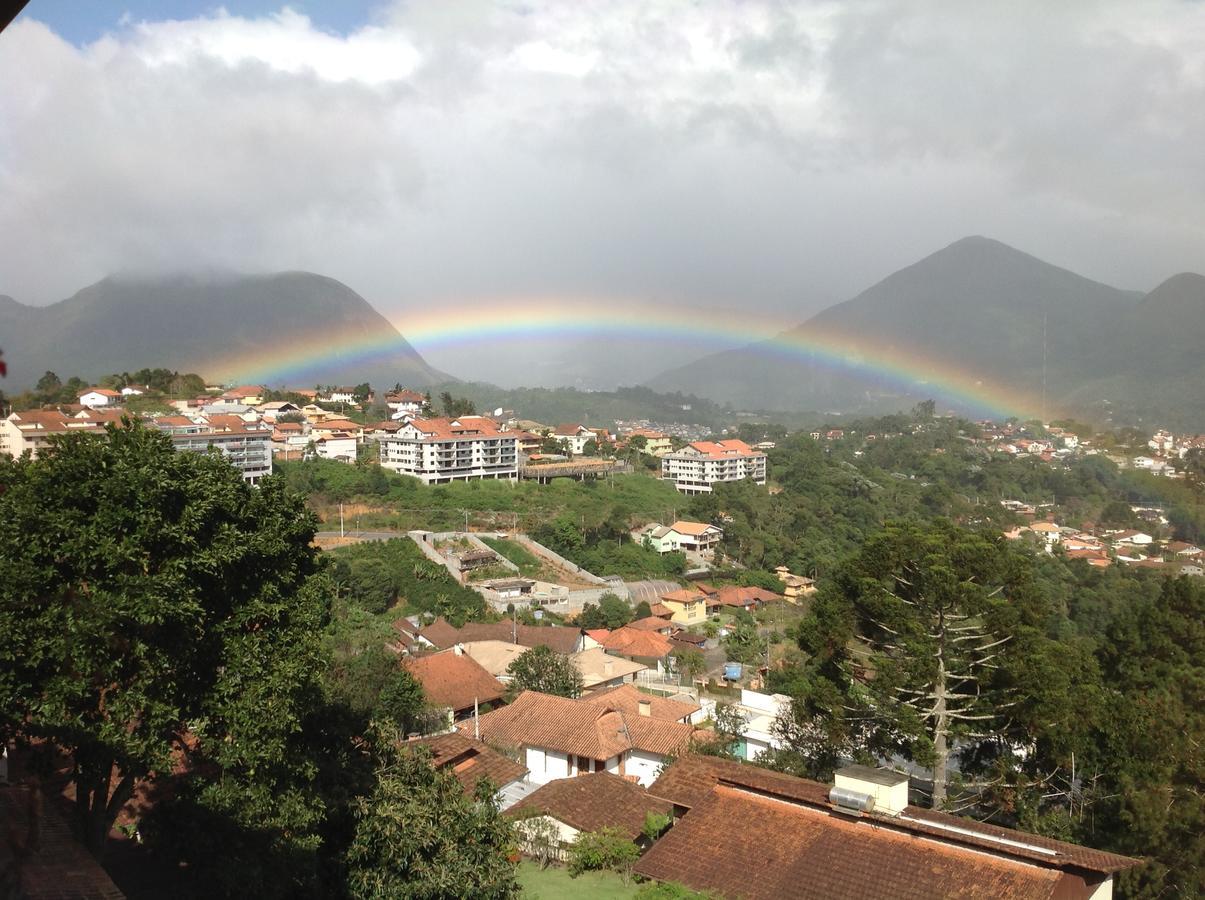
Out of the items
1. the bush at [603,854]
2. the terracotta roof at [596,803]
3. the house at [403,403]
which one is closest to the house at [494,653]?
the terracotta roof at [596,803]

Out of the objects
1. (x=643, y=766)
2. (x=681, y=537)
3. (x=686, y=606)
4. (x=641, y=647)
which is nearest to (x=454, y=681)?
(x=643, y=766)

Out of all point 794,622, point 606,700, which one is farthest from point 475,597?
point 606,700

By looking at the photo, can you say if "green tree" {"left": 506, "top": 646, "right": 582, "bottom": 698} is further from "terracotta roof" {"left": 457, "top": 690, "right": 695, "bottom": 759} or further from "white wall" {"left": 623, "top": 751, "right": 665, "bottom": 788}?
"white wall" {"left": 623, "top": 751, "right": 665, "bottom": 788}

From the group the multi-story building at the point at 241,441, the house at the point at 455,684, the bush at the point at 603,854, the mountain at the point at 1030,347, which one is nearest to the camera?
the bush at the point at 603,854

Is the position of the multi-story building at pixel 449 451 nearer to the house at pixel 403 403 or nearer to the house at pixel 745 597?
the house at pixel 403 403

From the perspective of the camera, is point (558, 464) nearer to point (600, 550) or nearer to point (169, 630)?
point (600, 550)

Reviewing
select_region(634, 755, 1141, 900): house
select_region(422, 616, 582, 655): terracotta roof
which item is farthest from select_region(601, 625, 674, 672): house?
select_region(634, 755, 1141, 900): house
